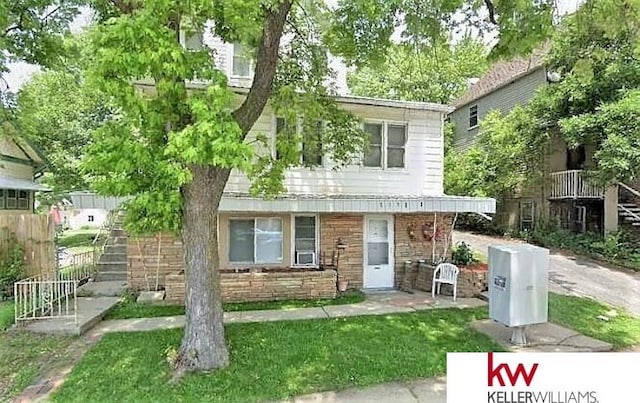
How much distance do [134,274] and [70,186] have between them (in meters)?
14.6

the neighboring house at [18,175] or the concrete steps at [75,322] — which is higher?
the neighboring house at [18,175]

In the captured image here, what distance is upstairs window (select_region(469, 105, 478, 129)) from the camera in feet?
82.0

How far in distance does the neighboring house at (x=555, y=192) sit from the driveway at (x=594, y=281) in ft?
9.95

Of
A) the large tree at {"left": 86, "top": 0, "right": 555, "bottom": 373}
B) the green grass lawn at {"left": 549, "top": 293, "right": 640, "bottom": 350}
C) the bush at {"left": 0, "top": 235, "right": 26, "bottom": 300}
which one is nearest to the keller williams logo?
the large tree at {"left": 86, "top": 0, "right": 555, "bottom": 373}

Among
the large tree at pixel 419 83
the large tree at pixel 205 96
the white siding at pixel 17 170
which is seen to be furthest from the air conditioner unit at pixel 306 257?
the large tree at pixel 419 83

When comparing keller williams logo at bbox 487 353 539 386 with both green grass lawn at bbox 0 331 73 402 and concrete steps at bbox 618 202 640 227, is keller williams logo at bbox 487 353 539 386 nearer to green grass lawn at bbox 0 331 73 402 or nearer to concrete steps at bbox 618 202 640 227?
green grass lawn at bbox 0 331 73 402

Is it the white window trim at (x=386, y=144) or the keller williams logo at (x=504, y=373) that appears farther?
the white window trim at (x=386, y=144)

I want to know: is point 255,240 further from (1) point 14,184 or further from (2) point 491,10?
(1) point 14,184

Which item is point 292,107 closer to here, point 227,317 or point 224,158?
point 224,158

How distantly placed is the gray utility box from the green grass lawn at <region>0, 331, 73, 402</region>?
725 centimetres

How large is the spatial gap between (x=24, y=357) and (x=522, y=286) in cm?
817

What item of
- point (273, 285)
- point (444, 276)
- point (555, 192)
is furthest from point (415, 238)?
point (555, 192)

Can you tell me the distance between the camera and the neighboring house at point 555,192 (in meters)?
16.6

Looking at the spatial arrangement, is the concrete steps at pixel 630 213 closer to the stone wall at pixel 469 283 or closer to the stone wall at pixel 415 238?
the stone wall at pixel 415 238
